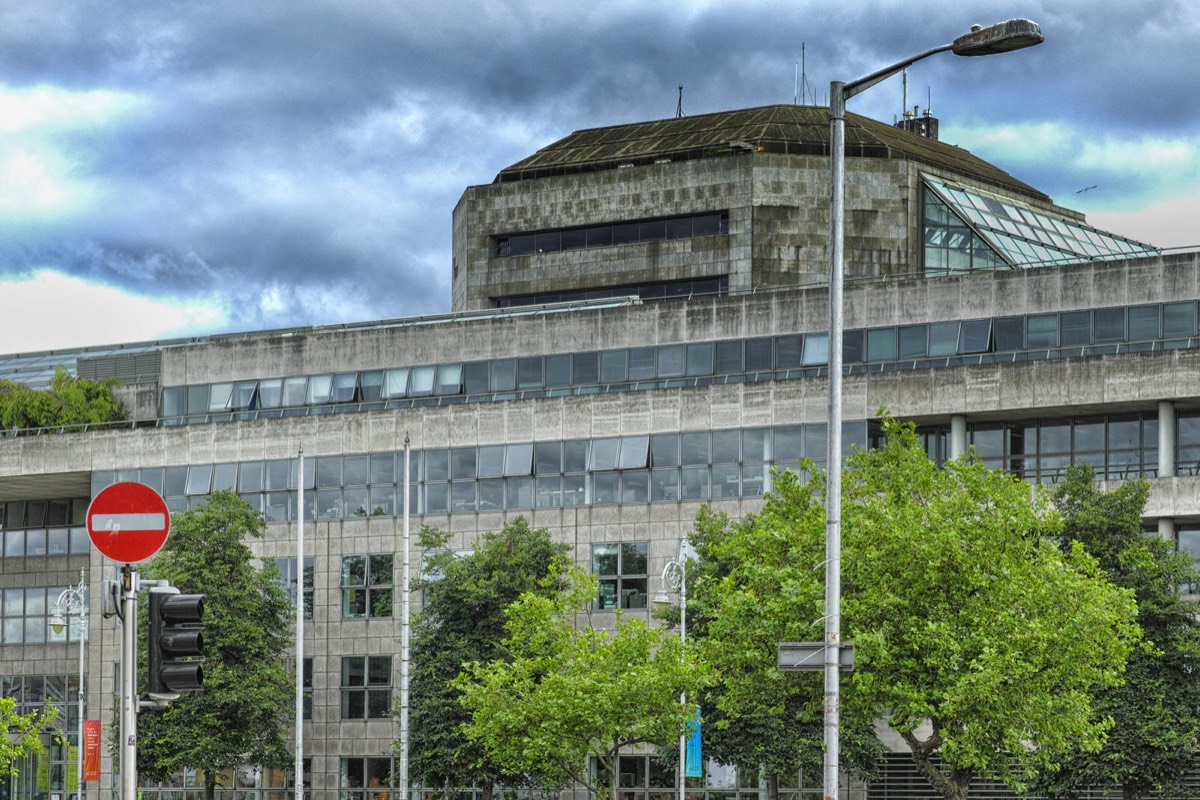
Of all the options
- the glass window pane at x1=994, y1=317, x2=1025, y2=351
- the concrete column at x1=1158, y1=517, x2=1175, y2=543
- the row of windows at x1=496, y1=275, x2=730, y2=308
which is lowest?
the concrete column at x1=1158, y1=517, x2=1175, y2=543

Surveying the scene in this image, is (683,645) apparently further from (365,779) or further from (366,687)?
(365,779)

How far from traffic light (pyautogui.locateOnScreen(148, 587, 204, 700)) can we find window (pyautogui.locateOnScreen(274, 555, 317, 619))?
56770mm

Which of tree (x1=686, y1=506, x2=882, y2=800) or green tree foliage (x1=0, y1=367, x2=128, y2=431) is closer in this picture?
tree (x1=686, y1=506, x2=882, y2=800)

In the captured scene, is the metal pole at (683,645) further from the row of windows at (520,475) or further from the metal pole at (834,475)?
the metal pole at (834,475)

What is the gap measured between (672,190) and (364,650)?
1167 inches

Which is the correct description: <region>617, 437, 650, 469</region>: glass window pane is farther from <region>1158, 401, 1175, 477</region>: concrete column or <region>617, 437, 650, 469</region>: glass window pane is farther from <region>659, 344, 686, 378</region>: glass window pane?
<region>1158, 401, 1175, 477</region>: concrete column

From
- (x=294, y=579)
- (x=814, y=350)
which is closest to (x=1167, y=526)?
(x=814, y=350)

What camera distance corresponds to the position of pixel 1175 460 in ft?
209

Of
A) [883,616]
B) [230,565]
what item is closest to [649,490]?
[230,565]

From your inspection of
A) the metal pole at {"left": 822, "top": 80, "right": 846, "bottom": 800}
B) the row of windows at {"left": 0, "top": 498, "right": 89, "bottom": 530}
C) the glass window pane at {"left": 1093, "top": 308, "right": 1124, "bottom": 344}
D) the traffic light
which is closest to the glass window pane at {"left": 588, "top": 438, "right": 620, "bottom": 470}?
the glass window pane at {"left": 1093, "top": 308, "right": 1124, "bottom": 344}

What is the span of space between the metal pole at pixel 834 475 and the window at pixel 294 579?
48071 millimetres

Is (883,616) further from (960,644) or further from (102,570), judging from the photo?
(102,570)

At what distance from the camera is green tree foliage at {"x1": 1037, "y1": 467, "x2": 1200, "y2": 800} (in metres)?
50.1

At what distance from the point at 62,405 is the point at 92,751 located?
16.1 meters
